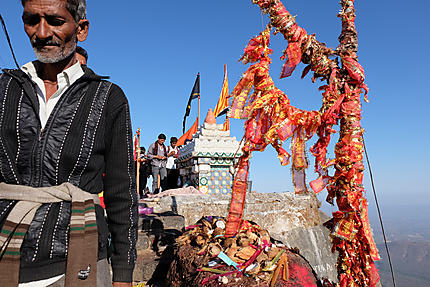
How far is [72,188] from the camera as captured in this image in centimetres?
113

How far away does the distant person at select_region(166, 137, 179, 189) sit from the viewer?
1133 centimetres

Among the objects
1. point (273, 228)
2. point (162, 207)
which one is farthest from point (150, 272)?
point (273, 228)

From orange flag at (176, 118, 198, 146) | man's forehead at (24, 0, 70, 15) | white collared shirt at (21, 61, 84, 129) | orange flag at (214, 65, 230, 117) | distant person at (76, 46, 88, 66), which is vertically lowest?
white collared shirt at (21, 61, 84, 129)

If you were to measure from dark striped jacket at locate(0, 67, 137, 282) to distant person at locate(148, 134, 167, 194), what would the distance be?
9.05m

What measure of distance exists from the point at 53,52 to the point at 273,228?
723 cm

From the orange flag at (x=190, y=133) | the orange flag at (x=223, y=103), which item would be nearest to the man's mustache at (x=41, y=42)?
the orange flag at (x=223, y=103)

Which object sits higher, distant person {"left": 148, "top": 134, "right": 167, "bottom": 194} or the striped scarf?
distant person {"left": 148, "top": 134, "right": 167, "bottom": 194}

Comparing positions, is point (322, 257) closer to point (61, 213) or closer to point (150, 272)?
point (150, 272)

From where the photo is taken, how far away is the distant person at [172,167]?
11.3m

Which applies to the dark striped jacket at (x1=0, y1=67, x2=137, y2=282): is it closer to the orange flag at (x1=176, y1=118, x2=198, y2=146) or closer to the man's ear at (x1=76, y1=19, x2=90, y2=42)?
the man's ear at (x1=76, y1=19, x2=90, y2=42)

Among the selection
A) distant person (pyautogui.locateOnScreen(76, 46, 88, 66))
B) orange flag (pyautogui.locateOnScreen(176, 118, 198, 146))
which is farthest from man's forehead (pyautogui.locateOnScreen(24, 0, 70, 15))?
orange flag (pyautogui.locateOnScreen(176, 118, 198, 146))

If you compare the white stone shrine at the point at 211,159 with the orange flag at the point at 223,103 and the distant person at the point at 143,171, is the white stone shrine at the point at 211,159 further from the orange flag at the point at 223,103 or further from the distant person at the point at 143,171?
the distant person at the point at 143,171

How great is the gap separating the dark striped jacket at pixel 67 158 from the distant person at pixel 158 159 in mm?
9055

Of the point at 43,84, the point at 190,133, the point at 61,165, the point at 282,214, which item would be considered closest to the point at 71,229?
the point at 61,165
